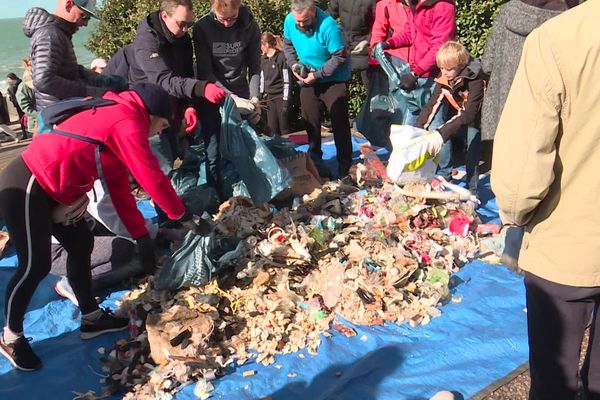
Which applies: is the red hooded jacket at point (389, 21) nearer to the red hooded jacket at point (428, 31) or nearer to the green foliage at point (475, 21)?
the red hooded jacket at point (428, 31)

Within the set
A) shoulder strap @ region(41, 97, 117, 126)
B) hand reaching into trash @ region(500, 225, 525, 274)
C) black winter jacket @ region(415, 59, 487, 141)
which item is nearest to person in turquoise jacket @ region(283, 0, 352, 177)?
black winter jacket @ region(415, 59, 487, 141)

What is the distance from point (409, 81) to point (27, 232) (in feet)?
12.0

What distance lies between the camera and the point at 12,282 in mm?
2797

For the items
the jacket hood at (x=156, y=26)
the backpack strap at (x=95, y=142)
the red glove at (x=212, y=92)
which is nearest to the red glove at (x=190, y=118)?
the red glove at (x=212, y=92)

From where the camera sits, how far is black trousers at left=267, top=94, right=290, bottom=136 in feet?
22.6

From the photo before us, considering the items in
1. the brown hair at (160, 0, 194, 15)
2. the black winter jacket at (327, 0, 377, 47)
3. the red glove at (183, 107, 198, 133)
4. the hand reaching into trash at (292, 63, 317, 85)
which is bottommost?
the red glove at (183, 107, 198, 133)

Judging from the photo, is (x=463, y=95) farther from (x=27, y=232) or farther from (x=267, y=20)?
(x=267, y=20)

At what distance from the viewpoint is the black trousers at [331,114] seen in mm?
5117

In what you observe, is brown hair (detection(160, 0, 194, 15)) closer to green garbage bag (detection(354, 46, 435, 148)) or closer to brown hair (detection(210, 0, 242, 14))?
brown hair (detection(210, 0, 242, 14))

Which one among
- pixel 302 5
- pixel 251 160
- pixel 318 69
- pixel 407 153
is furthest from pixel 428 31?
pixel 251 160

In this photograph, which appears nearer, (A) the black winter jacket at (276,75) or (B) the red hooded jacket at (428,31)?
(B) the red hooded jacket at (428,31)

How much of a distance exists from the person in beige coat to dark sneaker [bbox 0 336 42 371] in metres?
2.49

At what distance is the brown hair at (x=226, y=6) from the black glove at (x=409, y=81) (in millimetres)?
1808

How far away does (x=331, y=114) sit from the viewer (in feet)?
17.0
